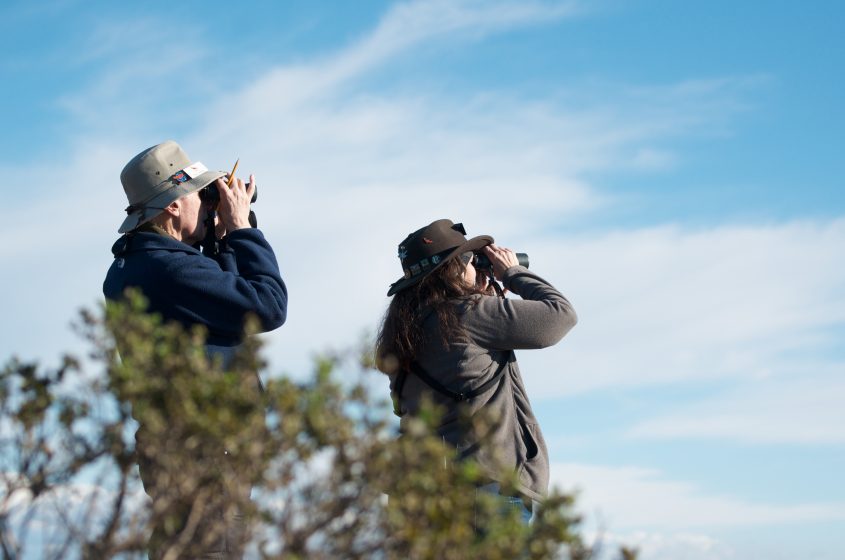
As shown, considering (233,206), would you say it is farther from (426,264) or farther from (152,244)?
(426,264)

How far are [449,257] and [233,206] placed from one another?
1.03 m

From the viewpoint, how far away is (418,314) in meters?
5.03

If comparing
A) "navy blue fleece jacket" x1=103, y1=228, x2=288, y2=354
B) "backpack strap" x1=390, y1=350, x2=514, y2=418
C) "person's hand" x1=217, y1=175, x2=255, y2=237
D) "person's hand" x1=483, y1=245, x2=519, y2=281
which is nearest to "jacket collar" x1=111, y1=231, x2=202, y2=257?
"navy blue fleece jacket" x1=103, y1=228, x2=288, y2=354

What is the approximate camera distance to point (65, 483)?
2977 mm

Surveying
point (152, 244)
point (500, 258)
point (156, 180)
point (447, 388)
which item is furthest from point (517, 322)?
point (156, 180)

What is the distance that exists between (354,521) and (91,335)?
879 mm

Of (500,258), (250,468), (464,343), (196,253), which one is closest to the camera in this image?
(250,468)

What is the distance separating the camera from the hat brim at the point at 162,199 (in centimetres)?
485

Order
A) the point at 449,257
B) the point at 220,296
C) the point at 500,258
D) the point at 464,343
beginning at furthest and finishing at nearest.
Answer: the point at 500,258, the point at 449,257, the point at 464,343, the point at 220,296

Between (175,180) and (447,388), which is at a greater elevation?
(175,180)

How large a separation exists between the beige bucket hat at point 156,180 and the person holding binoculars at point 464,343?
3.51ft

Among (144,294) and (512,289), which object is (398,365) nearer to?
(512,289)

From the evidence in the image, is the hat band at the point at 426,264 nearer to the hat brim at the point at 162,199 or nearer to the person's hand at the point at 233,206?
the person's hand at the point at 233,206

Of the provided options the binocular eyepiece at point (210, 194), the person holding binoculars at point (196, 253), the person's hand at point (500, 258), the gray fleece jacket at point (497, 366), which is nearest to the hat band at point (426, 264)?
the gray fleece jacket at point (497, 366)
